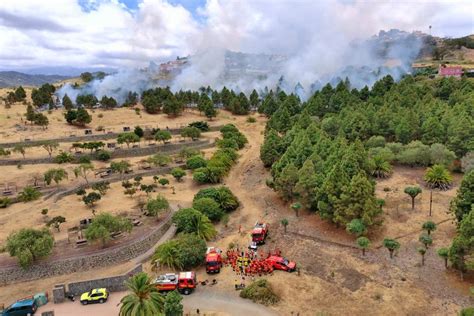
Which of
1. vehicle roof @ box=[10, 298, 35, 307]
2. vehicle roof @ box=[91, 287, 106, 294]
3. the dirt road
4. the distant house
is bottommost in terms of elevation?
the dirt road

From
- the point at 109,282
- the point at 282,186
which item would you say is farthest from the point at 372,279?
the point at 109,282

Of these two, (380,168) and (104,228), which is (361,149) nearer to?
(380,168)

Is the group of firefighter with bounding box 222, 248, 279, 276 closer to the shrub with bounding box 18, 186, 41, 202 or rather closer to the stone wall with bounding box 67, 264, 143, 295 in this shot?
the stone wall with bounding box 67, 264, 143, 295

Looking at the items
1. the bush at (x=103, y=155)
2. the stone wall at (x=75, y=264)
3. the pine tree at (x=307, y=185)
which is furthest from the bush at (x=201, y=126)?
the stone wall at (x=75, y=264)

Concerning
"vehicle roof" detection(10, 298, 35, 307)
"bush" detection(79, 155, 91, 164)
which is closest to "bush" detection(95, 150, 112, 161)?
"bush" detection(79, 155, 91, 164)

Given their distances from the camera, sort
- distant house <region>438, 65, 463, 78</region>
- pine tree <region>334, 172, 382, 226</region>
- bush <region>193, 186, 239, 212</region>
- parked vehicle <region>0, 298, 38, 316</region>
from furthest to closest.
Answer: distant house <region>438, 65, 463, 78</region>
bush <region>193, 186, 239, 212</region>
pine tree <region>334, 172, 382, 226</region>
parked vehicle <region>0, 298, 38, 316</region>

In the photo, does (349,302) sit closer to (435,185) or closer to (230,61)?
(435,185)

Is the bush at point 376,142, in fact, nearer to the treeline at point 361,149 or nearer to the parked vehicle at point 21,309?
the treeline at point 361,149
